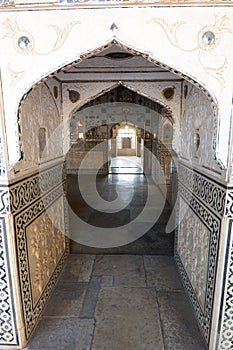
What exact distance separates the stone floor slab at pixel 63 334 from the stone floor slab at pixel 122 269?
626 mm

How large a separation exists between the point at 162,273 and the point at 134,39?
7.47 ft

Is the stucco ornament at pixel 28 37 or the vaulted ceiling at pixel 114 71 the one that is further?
the vaulted ceiling at pixel 114 71

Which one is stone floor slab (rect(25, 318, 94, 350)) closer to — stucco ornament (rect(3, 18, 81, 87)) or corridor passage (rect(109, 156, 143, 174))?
stucco ornament (rect(3, 18, 81, 87))

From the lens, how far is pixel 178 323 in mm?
1964

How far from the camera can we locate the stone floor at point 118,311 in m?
1.80

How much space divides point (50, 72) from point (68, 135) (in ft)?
4.11

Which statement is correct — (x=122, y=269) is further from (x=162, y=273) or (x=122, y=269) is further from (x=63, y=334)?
(x=63, y=334)

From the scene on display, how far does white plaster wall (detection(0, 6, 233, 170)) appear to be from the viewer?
53.2 inches

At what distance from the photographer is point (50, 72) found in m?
1.45

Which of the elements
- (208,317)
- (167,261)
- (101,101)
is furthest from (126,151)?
(208,317)

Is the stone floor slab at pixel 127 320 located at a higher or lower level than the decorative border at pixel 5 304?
lower

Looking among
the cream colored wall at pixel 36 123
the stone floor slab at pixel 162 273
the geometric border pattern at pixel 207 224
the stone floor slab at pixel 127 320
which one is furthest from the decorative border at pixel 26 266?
the geometric border pattern at pixel 207 224

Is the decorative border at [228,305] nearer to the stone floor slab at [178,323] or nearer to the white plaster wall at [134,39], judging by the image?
the stone floor slab at [178,323]

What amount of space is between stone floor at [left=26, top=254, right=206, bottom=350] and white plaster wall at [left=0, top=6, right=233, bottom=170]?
4.59 feet
